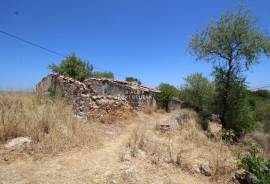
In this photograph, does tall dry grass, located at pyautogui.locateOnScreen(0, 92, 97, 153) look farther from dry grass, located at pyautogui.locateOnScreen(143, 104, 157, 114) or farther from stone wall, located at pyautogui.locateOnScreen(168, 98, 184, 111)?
stone wall, located at pyautogui.locateOnScreen(168, 98, 184, 111)

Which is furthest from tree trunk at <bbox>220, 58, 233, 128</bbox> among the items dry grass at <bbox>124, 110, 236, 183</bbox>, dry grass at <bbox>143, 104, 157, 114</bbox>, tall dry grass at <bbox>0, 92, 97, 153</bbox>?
tall dry grass at <bbox>0, 92, 97, 153</bbox>

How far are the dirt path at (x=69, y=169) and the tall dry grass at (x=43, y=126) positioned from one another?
1.48 feet

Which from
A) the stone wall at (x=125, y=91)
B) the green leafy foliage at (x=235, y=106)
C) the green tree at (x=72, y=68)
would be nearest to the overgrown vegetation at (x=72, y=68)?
the green tree at (x=72, y=68)

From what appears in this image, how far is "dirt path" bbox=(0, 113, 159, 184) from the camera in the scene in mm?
4930

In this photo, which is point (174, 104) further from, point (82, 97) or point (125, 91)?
point (82, 97)

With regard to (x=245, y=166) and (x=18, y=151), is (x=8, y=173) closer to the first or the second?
(x=18, y=151)

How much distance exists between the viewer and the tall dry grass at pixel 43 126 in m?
6.33

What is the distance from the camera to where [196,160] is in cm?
652

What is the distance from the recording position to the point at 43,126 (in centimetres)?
678

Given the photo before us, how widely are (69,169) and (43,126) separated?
188cm

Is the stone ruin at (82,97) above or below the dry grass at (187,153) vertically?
above

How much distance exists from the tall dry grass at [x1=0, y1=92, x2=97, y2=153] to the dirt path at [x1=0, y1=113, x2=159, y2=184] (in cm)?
45

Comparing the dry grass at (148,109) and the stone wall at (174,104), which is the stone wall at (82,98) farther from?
the stone wall at (174,104)

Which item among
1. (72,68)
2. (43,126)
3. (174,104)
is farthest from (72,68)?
(43,126)
